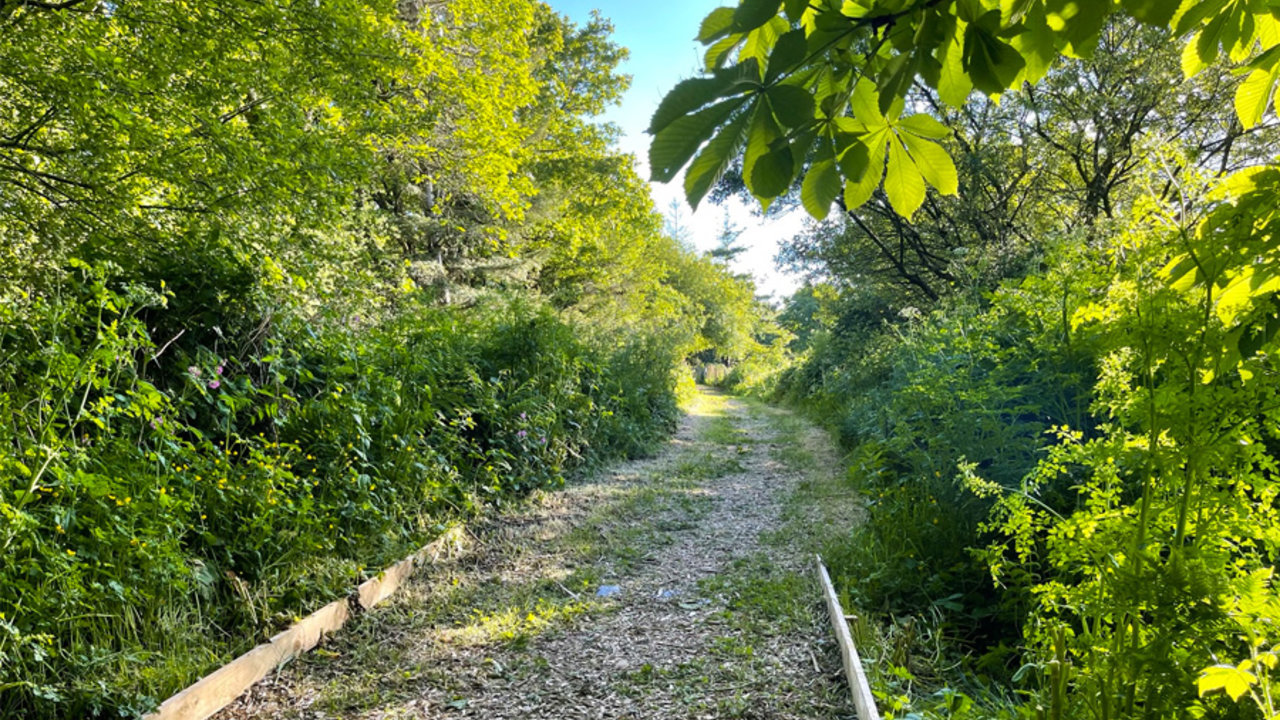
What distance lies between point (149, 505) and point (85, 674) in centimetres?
65

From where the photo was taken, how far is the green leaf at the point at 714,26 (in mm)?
842

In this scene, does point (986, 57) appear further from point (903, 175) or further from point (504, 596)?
point (504, 596)

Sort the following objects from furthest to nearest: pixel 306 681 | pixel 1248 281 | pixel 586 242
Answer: pixel 586 242, pixel 306 681, pixel 1248 281

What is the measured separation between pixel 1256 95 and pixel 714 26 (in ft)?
3.72

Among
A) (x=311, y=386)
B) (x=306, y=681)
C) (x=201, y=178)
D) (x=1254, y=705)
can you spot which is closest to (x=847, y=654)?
(x=1254, y=705)

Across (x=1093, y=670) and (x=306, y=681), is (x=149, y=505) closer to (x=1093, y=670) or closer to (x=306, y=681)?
(x=306, y=681)

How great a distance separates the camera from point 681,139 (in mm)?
815

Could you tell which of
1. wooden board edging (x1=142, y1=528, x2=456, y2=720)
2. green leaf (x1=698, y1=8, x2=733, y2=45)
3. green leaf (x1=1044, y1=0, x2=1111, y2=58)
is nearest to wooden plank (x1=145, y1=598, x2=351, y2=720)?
wooden board edging (x1=142, y1=528, x2=456, y2=720)

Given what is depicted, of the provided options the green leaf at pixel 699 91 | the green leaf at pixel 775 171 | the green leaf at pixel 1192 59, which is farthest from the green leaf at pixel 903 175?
the green leaf at pixel 1192 59

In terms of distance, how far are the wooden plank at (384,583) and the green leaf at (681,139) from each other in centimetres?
336

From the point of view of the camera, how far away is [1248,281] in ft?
4.38

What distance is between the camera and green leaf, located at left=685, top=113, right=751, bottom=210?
838 mm

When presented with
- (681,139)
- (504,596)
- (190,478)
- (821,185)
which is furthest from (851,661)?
(190,478)

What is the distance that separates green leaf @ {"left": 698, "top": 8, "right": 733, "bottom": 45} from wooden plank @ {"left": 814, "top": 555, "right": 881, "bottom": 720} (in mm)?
2293
